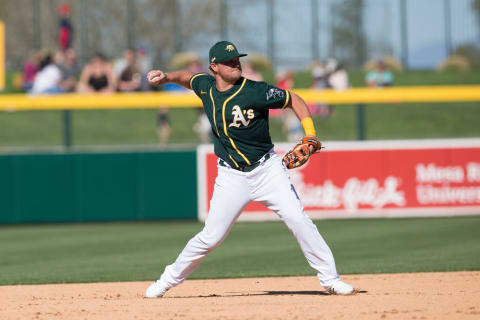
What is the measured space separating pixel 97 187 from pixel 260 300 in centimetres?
802

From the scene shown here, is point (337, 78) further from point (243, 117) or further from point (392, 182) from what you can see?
point (243, 117)

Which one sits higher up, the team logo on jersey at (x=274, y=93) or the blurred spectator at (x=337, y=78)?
the team logo on jersey at (x=274, y=93)

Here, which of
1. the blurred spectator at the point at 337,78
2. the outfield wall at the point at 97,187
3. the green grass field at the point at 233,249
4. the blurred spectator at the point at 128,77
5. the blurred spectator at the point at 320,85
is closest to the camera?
Answer: the green grass field at the point at 233,249

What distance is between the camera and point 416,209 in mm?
14281

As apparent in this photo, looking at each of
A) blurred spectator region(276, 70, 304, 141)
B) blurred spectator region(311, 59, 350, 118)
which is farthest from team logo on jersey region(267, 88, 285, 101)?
blurred spectator region(311, 59, 350, 118)

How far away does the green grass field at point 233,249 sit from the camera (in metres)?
9.14

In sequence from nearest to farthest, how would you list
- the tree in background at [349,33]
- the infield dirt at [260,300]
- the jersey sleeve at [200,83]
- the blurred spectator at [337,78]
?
the infield dirt at [260,300] < the jersey sleeve at [200,83] < the blurred spectator at [337,78] < the tree in background at [349,33]

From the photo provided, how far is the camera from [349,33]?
95.4 ft

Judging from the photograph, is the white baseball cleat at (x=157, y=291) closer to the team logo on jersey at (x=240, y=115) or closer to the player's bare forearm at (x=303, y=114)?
the team logo on jersey at (x=240, y=115)

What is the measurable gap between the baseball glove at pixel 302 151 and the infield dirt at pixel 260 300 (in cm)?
103

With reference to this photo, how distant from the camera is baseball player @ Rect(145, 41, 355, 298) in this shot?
6.52 meters

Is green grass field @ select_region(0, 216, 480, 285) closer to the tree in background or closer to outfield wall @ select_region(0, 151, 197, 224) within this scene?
outfield wall @ select_region(0, 151, 197, 224)

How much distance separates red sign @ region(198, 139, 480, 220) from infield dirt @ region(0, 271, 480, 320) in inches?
230

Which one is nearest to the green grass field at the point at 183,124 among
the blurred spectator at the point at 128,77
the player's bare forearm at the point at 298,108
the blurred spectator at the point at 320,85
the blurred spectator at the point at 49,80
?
the blurred spectator at the point at 320,85
